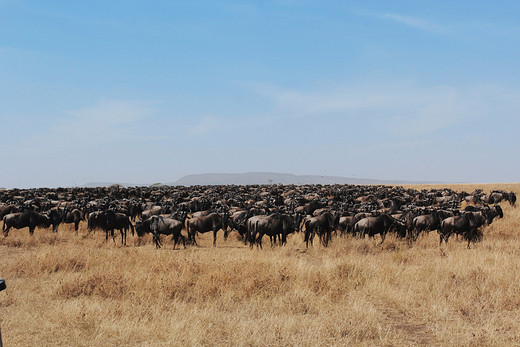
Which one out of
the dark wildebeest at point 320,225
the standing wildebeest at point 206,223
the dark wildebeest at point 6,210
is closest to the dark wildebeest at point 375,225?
the dark wildebeest at point 320,225

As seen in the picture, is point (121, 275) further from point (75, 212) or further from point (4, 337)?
point (75, 212)

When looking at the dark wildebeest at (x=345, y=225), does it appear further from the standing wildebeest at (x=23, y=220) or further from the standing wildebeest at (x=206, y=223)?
the standing wildebeest at (x=23, y=220)

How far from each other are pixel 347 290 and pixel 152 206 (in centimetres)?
1850

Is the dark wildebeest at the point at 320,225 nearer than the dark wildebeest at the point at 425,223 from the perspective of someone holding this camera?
Yes

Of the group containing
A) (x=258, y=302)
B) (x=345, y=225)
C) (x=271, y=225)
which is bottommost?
(x=258, y=302)

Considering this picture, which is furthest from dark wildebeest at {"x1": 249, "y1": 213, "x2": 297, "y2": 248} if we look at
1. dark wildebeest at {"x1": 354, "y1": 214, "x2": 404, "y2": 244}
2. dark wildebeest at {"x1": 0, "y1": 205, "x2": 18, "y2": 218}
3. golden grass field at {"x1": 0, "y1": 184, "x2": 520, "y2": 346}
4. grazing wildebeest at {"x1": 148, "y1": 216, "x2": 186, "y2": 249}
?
dark wildebeest at {"x1": 0, "y1": 205, "x2": 18, "y2": 218}

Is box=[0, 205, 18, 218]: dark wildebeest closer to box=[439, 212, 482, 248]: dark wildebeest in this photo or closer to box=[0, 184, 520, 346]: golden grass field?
box=[0, 184, 520, 346]: golden grass field

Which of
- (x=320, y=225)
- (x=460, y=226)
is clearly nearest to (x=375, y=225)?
(x=320, y=225)

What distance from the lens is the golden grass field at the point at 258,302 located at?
23.6 feet

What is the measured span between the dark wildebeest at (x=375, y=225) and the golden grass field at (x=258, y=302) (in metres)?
3.39

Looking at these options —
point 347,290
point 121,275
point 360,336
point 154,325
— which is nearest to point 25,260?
point 121,275

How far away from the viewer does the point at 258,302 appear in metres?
9.24

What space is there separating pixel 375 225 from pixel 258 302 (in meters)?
10.3

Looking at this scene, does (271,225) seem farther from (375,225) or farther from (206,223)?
(375,225)
